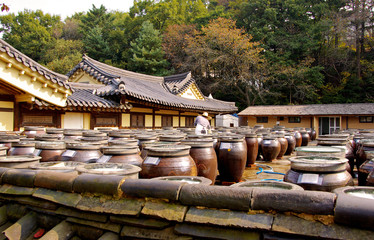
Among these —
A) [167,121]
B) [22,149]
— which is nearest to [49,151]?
[22,149]

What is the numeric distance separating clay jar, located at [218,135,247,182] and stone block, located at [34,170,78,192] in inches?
148

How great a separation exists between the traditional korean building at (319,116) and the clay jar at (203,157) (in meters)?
21.5

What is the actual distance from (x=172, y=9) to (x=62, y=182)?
3609 centimetres

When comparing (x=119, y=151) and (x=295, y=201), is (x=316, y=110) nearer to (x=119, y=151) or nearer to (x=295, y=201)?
(x=119, y=151)

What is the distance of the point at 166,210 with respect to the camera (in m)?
2.38

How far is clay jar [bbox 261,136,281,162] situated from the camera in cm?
909

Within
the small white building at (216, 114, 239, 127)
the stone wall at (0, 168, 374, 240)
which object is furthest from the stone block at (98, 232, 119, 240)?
the small white building at (216, 114, 239, 127)

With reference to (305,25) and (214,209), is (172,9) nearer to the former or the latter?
(305,25)

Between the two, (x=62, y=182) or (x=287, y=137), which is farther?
(x=287, y=137)

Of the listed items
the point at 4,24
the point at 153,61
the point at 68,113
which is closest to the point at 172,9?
the point at 153,61

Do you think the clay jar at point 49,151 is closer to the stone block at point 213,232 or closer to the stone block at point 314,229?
the stone block at point 213,232

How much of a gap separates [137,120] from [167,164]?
1114 cm

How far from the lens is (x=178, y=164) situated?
11.8 feet

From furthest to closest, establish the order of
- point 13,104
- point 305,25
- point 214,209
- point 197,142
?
point 305,25 < point 13,104 < point 197,142 < point 214,209
